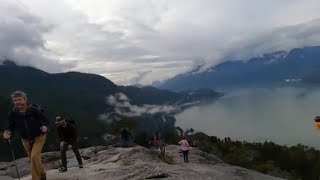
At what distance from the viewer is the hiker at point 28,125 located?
11.7m

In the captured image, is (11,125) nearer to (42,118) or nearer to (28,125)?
(28,125)

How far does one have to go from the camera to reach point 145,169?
1739cm

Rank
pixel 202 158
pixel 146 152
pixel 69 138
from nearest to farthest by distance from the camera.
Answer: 1. pixel 69 138
2. pixel 146 152
3. pixel 202 158

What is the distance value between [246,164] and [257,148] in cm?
2464

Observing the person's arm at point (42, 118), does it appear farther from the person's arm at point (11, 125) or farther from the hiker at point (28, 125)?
the person's arm at point (11, 125)

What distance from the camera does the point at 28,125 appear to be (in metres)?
12.0

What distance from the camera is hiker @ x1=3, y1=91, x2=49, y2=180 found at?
11719 millimetres

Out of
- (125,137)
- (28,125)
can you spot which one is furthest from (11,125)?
(125,137)

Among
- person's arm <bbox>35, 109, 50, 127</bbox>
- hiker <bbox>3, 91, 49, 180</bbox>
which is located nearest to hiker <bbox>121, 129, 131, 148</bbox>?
hiker <bbox>3, 91, 49, 180</bbox>

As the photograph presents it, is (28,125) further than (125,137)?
No

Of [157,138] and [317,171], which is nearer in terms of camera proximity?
[157,138]

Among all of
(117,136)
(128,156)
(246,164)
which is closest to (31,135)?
(128,156)

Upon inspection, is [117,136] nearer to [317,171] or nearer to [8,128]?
[317,171]

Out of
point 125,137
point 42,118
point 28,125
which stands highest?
point 42,118
